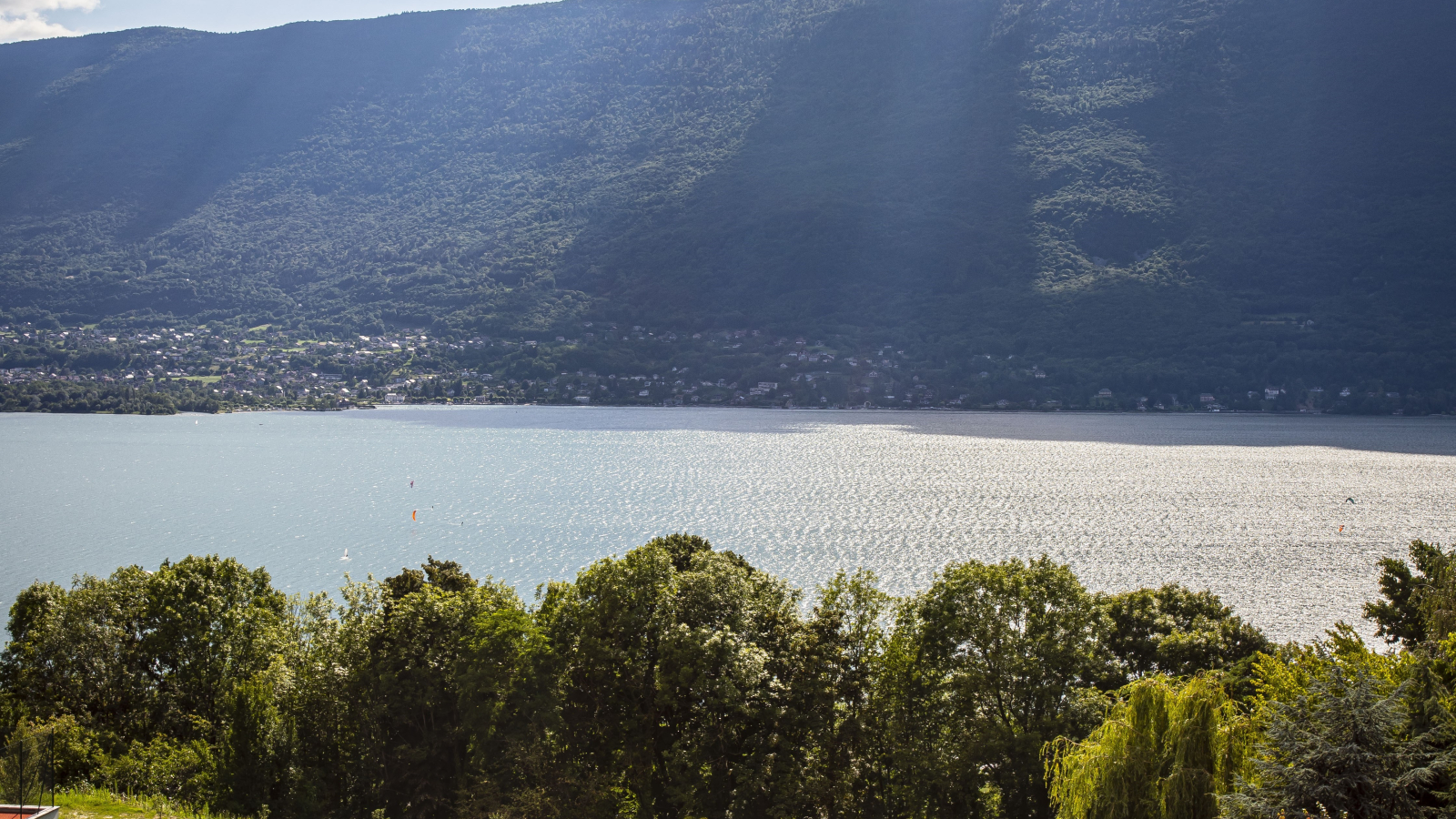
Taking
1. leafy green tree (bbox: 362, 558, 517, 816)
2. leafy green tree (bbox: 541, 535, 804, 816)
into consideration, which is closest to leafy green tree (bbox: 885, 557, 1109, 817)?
leafy green tree (bbox: 541, 535, 804, 816)

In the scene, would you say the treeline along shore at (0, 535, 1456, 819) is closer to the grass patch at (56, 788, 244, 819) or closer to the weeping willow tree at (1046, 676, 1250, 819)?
the weeping willow tree at (1046, 676, 1250, 819)

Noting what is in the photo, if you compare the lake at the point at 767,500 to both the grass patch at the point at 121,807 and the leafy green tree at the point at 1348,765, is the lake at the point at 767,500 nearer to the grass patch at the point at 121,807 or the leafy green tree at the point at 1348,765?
the leafy green tree at the point at 1348,765

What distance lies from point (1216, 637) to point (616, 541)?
125ft

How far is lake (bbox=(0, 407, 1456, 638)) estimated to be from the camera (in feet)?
170

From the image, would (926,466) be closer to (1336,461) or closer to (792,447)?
(792,447)

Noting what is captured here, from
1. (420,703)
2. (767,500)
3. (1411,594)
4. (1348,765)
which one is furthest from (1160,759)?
(767,500)

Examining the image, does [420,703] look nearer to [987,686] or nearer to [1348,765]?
[987,686]

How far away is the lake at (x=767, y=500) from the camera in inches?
2045

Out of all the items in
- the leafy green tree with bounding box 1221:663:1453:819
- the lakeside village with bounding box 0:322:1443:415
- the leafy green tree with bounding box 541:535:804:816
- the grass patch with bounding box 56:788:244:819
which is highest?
the lakeside village with bounding box 0:322:1443:415

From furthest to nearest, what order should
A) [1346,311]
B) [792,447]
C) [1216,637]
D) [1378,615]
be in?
1. [1346,311]
2. [792,447]
3. [1378,615]
4. [1216,637]

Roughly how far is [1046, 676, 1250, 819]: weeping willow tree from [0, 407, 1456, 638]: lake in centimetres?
2034

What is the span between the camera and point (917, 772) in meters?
21.0

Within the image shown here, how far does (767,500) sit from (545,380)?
4662 inches

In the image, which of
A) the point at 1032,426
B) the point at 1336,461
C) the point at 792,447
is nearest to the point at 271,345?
the point at 792,447
